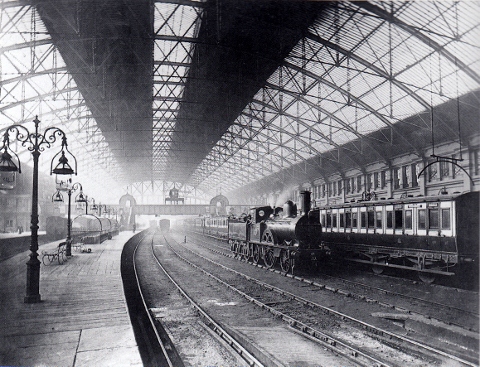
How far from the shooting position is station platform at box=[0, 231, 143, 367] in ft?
16.4

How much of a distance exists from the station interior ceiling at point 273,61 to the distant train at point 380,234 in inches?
209

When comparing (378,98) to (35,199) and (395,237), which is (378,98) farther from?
(35,199)

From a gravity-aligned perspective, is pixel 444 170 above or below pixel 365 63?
below

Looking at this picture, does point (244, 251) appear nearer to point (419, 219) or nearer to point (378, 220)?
point (378, 220)

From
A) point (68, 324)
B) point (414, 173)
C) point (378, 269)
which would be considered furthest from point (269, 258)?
point (414, 173)

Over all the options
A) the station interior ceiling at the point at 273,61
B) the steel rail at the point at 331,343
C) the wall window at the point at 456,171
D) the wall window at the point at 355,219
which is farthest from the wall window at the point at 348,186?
the steel rail at the point at 331,343

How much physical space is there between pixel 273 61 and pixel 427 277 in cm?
1219

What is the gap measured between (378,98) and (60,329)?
19952 mm

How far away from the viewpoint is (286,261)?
622 inches

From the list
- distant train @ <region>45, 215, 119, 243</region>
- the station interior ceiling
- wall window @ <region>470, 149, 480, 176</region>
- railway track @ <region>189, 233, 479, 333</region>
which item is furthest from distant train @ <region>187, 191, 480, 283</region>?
distant train @ <region>45, 215, 119, 243</region>

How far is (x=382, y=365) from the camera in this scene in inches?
228

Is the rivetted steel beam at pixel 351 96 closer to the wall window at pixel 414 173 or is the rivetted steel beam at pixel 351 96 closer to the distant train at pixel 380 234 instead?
the wall window at pixel 414 173

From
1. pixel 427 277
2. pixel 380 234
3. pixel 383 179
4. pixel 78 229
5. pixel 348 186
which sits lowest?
pixel 427 277

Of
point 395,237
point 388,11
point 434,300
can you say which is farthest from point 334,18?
point 434,300
